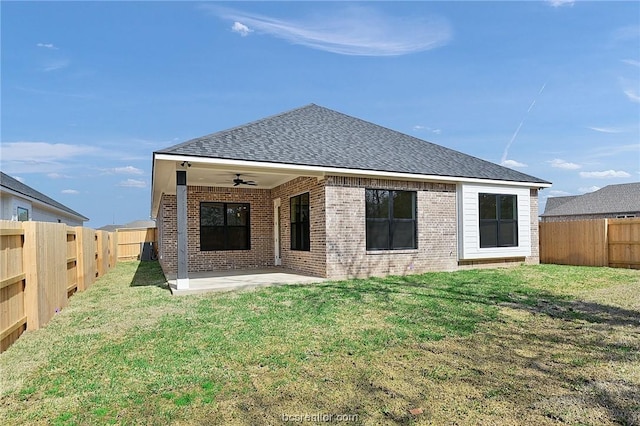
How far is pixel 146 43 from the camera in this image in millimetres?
13781

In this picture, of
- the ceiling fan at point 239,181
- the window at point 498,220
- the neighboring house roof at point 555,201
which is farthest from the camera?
the neighboring house roof at point 555,201

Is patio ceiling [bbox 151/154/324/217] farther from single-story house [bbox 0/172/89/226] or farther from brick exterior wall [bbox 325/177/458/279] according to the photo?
single-story house [bbox 0/172/89/226]

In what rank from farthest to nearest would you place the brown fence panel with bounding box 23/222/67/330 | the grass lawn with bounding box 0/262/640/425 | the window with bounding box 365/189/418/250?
the window with bounding box 365/189/418/250 → the brown fence panel with bounding box 23/222/67/330 → the grass lawn with bounding box 0/262/640/425

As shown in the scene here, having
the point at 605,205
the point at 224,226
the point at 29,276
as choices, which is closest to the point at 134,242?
the point at 224,226

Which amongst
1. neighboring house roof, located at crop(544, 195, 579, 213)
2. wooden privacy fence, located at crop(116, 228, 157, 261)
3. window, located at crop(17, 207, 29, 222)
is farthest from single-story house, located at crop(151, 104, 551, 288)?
neighboring house roof, located at crop(544, 195, 579, 213)

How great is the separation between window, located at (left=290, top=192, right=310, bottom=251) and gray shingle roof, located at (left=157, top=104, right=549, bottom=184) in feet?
5.45

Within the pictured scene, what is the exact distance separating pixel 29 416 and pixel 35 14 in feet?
39.9

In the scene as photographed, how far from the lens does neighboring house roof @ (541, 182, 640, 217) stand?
27977mm

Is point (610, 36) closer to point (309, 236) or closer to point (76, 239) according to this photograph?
point (309, 236)

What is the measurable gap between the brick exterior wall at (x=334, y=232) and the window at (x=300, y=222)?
0.70ft

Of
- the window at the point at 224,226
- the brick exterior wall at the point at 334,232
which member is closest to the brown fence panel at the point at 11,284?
the brick exterior wall at the point at 334,232

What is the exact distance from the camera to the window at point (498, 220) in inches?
492

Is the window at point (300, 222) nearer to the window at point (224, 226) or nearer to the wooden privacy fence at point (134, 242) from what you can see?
the window at point (224, 226)

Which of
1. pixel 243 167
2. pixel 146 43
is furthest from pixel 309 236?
pixel 146 43
